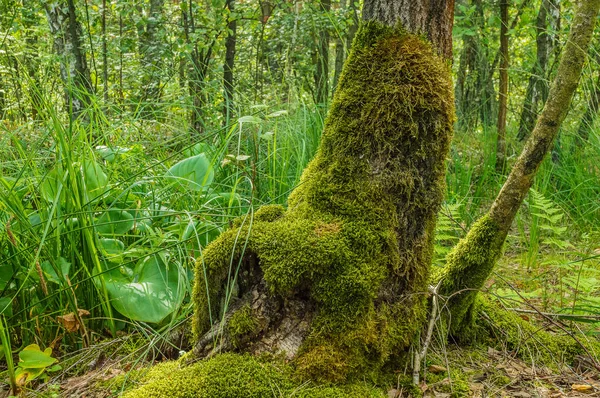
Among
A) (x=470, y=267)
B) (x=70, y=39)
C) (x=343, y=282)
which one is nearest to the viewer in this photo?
(x=343, y=282)

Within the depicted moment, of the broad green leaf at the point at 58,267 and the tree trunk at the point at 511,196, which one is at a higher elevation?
the tree trunk at the point at 511,196

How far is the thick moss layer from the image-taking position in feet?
5.46

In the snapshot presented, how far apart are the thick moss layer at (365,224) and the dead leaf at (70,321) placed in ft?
2.22

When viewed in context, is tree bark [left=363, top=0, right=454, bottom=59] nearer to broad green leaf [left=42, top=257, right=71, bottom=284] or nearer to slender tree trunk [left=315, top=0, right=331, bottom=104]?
slender tree trunk [left=315, top=0, right=331, bottom=104]

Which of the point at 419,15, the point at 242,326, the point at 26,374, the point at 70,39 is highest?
the point at 419,15

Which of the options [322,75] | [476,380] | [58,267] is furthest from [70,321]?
[322,75]

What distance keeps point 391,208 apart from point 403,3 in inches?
28.3

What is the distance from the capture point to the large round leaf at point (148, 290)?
7.12 ft

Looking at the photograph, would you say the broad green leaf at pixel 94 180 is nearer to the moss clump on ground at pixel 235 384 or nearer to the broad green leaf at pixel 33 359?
the broad green leaf at pixel 33 359

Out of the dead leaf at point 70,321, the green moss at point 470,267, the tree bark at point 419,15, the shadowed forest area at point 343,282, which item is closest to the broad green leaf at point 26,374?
the shadowed forest area at point 343,282

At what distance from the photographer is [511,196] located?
78.0 inches

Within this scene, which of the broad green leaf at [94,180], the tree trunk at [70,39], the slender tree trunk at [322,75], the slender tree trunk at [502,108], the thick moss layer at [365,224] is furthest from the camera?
the tree trunk at [70,39]

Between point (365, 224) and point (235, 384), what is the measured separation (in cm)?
68

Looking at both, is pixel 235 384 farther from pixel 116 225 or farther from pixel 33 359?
pixel 116 225
